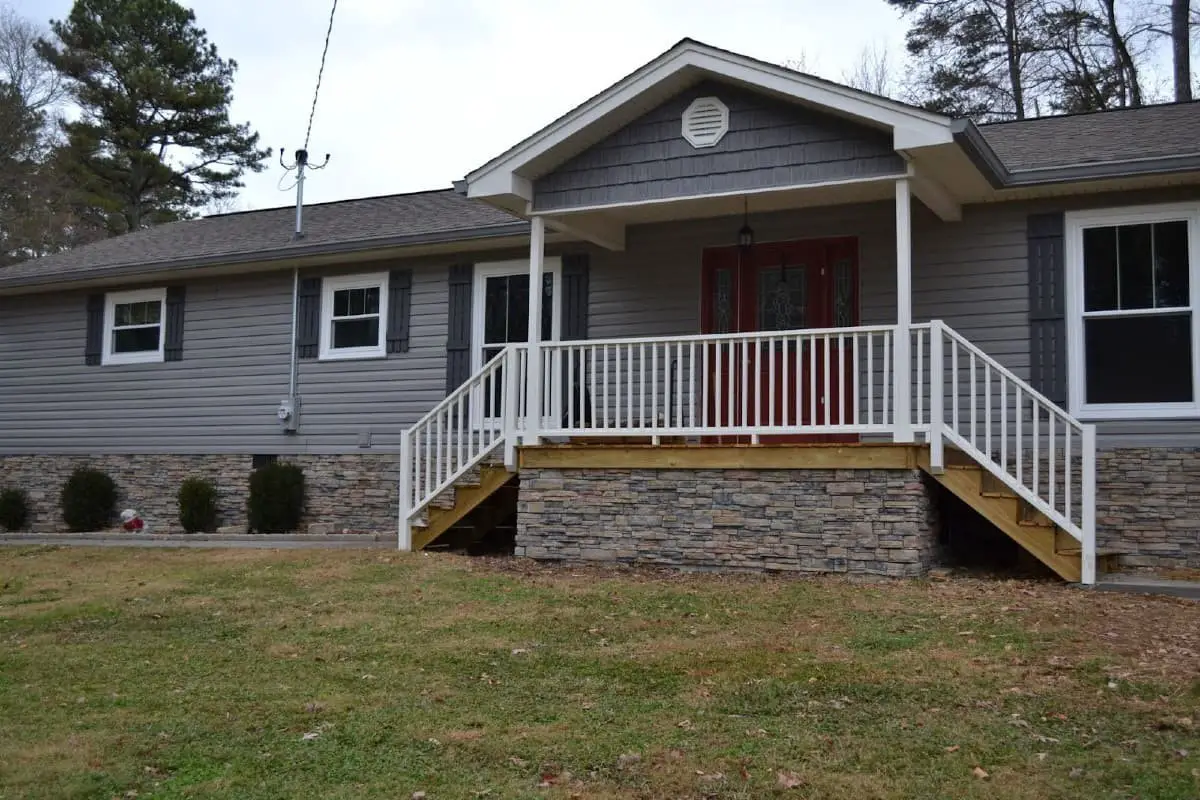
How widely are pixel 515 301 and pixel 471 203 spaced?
6.21 feet

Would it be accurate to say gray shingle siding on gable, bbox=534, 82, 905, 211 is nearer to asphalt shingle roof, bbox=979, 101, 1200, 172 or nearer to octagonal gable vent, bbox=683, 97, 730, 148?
octagonal gable vent, bbox=683, 97, 730, 148

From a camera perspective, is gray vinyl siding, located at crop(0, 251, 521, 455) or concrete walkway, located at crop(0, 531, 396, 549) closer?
concrete walkway, located at crop(0, 531, 396, 549)

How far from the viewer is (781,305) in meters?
10.6

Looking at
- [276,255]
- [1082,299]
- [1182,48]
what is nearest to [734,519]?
[1082,299]

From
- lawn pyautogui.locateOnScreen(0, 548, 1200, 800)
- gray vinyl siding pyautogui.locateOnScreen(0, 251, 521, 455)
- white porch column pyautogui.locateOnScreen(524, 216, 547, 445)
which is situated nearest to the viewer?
lawn pyautogui.locateOnScreen(0, 548, 1200, 800)

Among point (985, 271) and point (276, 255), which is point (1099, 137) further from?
point (276, 255)

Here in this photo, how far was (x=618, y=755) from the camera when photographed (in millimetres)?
4625

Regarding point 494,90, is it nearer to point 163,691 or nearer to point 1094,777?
point 163,691

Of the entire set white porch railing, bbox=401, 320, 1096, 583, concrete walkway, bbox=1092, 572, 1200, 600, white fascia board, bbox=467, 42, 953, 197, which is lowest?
concrete walkway, bbox=1092, 572, 1200, 600

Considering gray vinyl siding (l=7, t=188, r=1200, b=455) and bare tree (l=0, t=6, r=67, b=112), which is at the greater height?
bare tree (l=0, t=6, r=67, b=112)

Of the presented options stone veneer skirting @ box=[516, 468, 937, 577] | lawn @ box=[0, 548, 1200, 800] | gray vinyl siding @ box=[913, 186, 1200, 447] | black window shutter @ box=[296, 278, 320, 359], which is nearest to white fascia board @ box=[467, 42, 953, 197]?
gray vinyl siding @ box=[913, 186, 1200, 447]

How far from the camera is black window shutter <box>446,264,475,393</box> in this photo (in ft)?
40.0

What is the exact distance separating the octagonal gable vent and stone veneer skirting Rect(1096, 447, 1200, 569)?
3.88 metres

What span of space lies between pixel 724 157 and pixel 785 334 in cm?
156
